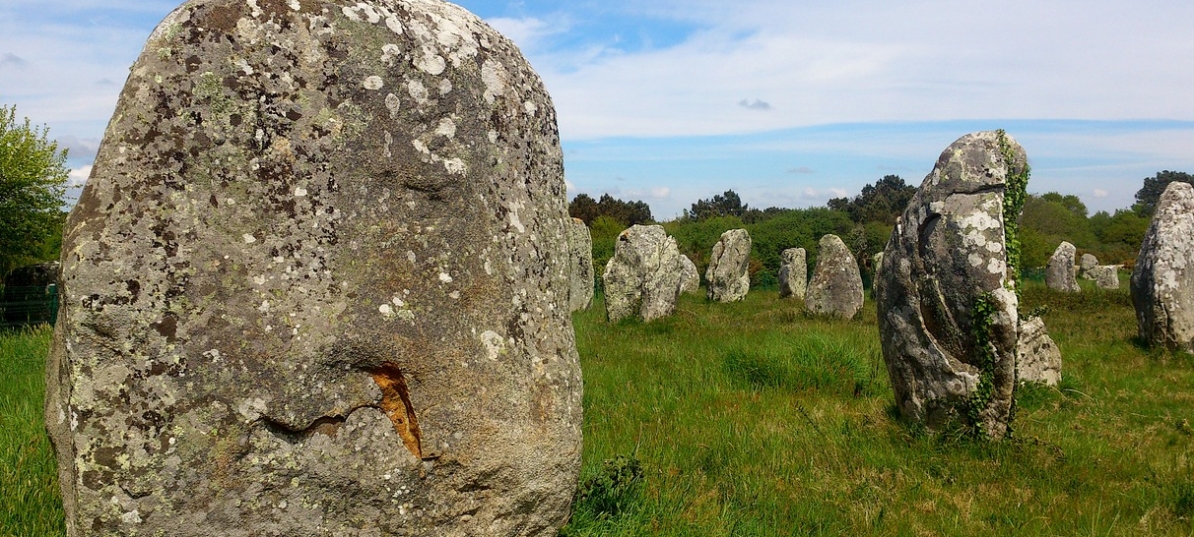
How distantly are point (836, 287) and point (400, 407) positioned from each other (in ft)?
47.4

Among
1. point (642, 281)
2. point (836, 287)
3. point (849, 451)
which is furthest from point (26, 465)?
point (836, 287)

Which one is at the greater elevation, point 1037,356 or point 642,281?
point 642,281

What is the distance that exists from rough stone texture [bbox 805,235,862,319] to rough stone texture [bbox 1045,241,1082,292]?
438 inches

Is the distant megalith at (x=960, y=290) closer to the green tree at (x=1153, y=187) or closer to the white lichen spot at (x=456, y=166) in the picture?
the white lichen spot at (x=456, y=166)

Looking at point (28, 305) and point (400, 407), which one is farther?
point (28, 305)

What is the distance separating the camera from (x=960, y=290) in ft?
20.4

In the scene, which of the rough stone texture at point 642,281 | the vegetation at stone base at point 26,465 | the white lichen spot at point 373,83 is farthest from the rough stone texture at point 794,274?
the white lichen spot at point 373,83

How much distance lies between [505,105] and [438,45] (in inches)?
14.2

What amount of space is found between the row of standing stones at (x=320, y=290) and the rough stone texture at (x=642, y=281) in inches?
466

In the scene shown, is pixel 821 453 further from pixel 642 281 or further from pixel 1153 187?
pixel 1153 187

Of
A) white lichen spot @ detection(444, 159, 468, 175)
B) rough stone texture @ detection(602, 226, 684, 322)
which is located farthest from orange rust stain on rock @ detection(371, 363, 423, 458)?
rough stone texture @ detection(602, 226, 684, 322)

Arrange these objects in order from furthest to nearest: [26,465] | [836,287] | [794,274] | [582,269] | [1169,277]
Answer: [794,274] → [582,269] → [836,287] → [1169,277] → [26,465]

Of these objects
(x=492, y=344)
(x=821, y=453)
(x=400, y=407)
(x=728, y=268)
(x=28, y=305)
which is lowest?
(x=821, y=453)

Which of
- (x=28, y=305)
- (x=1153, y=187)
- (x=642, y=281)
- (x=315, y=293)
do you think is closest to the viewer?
(x=315, y=293)
